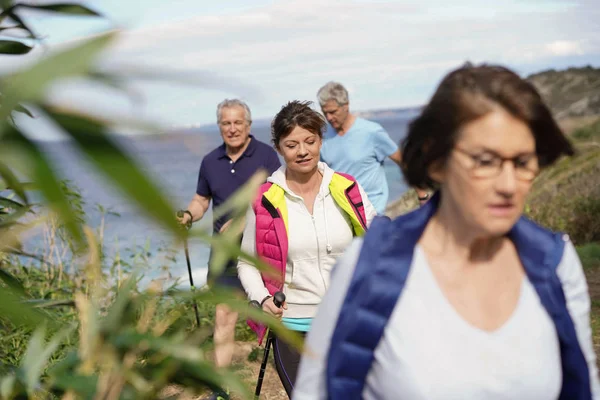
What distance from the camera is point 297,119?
14.4 ft

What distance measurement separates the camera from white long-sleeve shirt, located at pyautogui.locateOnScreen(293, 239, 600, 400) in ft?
5.68

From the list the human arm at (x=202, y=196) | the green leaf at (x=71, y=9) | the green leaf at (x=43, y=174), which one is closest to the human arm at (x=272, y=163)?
the human arm at (x=202, y=196)

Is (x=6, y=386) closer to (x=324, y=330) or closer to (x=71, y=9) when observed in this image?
(x=71, y=9)

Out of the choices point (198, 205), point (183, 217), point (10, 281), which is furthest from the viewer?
point (198, 205)

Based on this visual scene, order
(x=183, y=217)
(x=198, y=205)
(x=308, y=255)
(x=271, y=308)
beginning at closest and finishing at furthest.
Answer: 1. (x=183, y=217)
2. (x=271, y=308)
3. (x=308, y=255)
4. (x=198, y=205)

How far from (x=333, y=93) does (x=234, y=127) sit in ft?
2.76

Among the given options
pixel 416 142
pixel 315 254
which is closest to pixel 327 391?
pixel 416 142

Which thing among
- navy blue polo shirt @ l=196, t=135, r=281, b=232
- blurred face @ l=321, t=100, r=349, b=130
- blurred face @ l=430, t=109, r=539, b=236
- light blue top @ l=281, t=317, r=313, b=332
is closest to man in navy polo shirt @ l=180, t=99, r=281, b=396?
navy blue polo shirt @ l=196, t=135, r=281, b=232

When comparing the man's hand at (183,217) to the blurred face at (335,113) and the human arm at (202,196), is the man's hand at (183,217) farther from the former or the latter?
the blurred face at (335,113)

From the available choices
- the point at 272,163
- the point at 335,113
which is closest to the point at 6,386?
the point at 272,163

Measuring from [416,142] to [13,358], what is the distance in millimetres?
3517

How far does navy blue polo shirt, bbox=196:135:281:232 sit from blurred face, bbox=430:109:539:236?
3966mm

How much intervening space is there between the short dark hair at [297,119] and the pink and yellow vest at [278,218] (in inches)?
13.7

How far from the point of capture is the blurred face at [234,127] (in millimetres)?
5797
